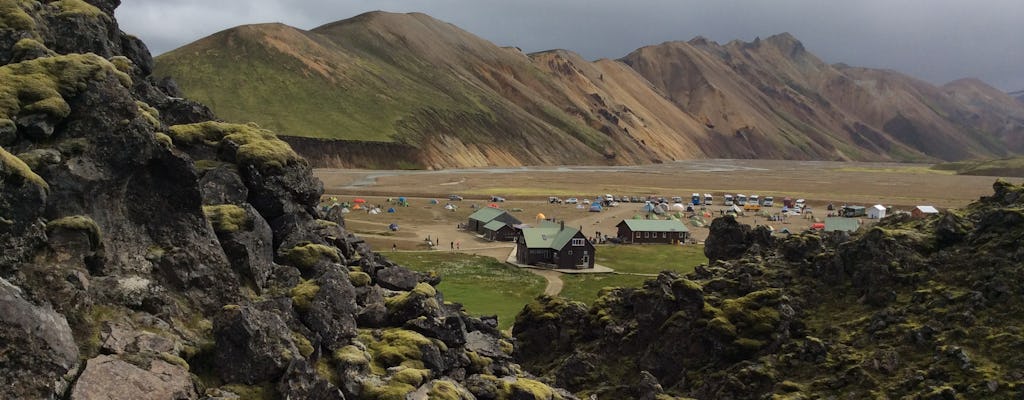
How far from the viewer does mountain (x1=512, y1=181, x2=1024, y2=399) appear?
1341 inches

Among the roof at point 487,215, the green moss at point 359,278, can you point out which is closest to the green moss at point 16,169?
the green moss at point 359,278

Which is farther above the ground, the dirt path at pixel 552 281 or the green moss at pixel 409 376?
the green moss at pixel 409 376

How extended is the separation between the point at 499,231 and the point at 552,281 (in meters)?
37.7

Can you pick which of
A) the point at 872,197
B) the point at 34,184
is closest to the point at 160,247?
the point at 34,184

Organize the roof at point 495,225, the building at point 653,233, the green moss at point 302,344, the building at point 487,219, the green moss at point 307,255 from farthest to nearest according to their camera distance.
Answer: the building at point 487,219, the roof at point 495,225, the building at point 653,233, the green moss at point 307,255, the green moss at point 302,344

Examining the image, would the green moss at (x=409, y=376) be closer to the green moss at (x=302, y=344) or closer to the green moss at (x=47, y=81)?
the green moss at (x=302, y=344)

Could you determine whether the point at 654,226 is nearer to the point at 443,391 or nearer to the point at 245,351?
the point at 443,391

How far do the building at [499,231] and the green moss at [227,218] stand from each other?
91240mm

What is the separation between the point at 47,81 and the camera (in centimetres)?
2462

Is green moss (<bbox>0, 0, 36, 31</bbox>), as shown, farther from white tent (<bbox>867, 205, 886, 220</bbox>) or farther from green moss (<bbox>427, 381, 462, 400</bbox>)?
white tent (<bbox>867, 205, 886, 220</bbox>)

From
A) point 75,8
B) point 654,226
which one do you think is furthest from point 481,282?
point 75,8

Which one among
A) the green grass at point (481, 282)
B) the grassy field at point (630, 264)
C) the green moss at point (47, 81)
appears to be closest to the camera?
the green moss at point (47, 81)

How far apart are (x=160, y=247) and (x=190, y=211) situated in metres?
1.86

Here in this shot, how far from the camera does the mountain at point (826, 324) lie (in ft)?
112
